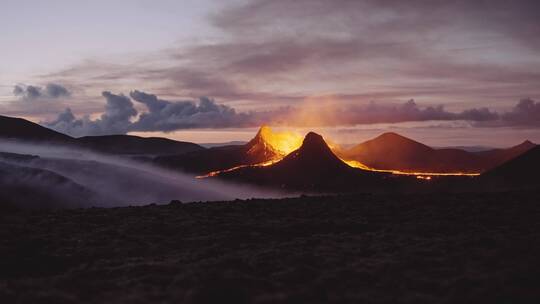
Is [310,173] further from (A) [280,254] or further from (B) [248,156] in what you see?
(A) [280,254]

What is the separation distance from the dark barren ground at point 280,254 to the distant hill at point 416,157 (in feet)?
360

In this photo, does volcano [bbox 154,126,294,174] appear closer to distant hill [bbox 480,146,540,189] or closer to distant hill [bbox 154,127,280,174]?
distant hill [bbox 154,127,280,174]

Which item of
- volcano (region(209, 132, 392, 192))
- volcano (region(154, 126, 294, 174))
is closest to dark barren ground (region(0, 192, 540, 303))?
volcano (region(209, 132, 392, 192))

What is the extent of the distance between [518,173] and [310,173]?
55.7 metres

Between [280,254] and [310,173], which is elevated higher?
[310,173]

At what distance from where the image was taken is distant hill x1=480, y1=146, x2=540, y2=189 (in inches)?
3045

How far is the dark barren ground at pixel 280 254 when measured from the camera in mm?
15125

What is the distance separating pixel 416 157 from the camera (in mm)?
169375

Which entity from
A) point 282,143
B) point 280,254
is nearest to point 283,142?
point 282,143

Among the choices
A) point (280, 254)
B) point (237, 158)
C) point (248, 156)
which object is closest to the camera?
point (280, 254)

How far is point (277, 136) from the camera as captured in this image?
15162 centimetres

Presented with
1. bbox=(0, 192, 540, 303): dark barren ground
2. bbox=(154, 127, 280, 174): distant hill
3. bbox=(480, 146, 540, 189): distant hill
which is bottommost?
bbox=(0, 192, 540, 303): dark barren ground

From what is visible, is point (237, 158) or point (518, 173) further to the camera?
point (237, 158)

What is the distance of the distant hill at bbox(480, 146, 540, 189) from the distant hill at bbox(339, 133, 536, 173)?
48.8 metres
